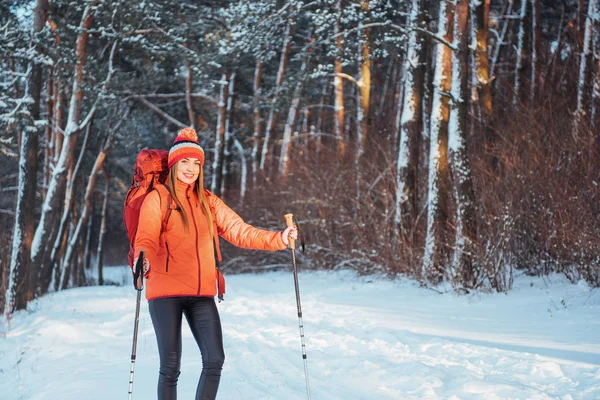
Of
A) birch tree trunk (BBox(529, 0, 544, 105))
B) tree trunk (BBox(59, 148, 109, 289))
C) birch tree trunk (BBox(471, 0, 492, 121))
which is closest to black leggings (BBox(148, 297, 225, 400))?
birch tree trunk (BBox(471, 0, 492, 121))

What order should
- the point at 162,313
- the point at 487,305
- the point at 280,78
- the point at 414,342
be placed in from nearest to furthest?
the point at 162,313, the point at 414,342, the point at 487,305, the point at 280,78

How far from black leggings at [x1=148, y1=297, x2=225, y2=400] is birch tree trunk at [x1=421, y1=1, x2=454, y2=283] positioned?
28.3ft

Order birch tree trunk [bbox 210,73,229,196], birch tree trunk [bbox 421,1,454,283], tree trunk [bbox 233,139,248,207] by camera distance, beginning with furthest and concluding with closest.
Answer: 1. tree trunk [bbox 233,139,248,207]
2. birch tree trunk [bbox 210,73,229,196]
3. birch tree trunk [bbox 421,1,454,283]

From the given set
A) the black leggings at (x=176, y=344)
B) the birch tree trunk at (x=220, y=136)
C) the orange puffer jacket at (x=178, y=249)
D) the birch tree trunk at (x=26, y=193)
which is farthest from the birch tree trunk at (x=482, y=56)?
the birch tree trunk at (x=220, y=136)

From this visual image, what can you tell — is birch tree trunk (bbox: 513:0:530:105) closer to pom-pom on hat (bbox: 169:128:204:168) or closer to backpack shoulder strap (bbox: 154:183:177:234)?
pom-pom on hat (bbox: 169:128:204:168)

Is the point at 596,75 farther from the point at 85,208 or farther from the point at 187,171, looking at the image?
the point at 85,208

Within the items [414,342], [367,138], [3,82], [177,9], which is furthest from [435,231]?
[177,9]

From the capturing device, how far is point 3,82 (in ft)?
51.0

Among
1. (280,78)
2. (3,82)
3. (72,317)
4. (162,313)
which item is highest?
(280,78)

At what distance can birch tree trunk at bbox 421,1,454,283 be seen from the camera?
12578 millimetres

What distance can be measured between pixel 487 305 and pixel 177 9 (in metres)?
14.3

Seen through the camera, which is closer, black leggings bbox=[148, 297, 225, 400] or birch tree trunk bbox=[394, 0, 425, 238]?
black leggings bbox=[148, 297, 225, 400]

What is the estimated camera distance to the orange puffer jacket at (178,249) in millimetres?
4391

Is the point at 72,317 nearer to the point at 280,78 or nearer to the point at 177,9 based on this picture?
the point at 177,9
